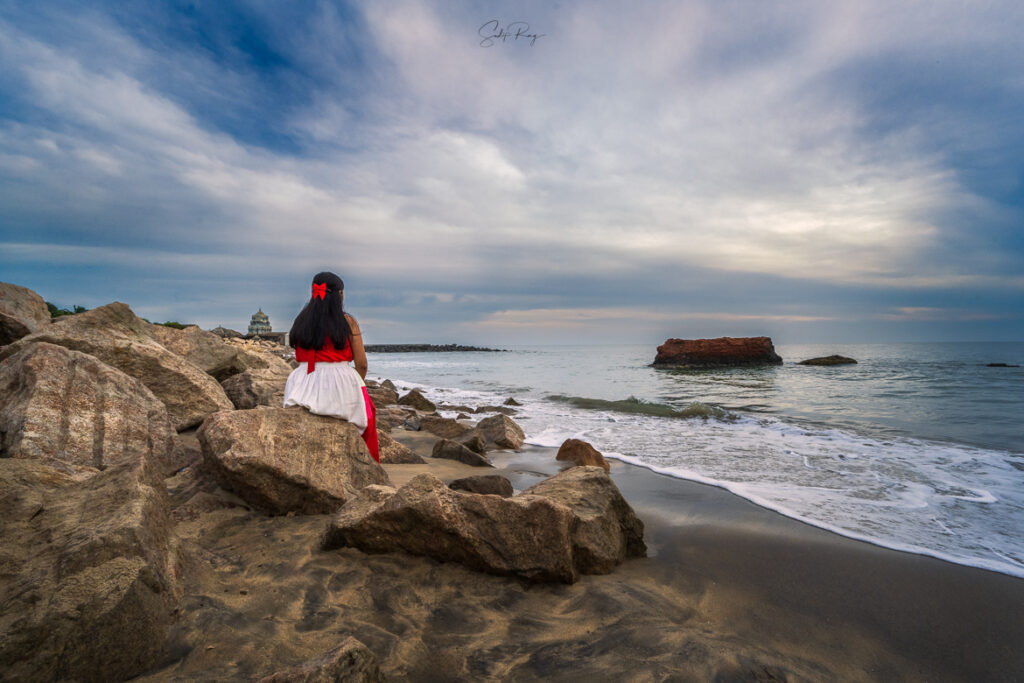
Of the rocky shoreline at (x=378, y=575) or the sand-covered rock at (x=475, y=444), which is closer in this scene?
the rocky shoreline at (x=378, y=575)

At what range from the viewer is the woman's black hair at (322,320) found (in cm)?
457

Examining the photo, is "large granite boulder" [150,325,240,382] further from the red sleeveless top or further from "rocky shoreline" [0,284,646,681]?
the red sleeveless top

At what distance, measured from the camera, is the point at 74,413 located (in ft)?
12.8

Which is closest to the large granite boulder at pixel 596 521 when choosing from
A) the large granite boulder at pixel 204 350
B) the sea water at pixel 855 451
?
the sea water at pixel 855 451

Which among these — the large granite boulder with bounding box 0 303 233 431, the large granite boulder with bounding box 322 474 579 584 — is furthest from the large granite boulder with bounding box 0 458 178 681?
the large granite boulder with bounding box 0 303 233 431

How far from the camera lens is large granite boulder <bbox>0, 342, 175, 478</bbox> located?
3646mm

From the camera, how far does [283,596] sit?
2.74m

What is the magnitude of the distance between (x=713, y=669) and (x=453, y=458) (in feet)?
16.7

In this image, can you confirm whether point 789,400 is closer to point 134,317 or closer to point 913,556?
point 913,556

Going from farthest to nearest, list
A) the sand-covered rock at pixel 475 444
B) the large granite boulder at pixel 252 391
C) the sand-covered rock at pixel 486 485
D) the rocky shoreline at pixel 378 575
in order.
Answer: the sand-covered rock at pixel 475 444, the large granite boulder at pixel 252 391, the sand-covered rock at pixel 486 485, the rocky shoreline at pixel 378 575

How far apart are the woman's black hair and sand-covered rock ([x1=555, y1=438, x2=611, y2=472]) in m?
3.81

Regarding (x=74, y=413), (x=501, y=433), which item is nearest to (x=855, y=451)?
(x=501, y=433)

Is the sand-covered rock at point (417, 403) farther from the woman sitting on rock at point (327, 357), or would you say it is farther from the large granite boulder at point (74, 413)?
the large granite boulder at point (74, 413)

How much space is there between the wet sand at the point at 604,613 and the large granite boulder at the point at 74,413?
567 millimetres
